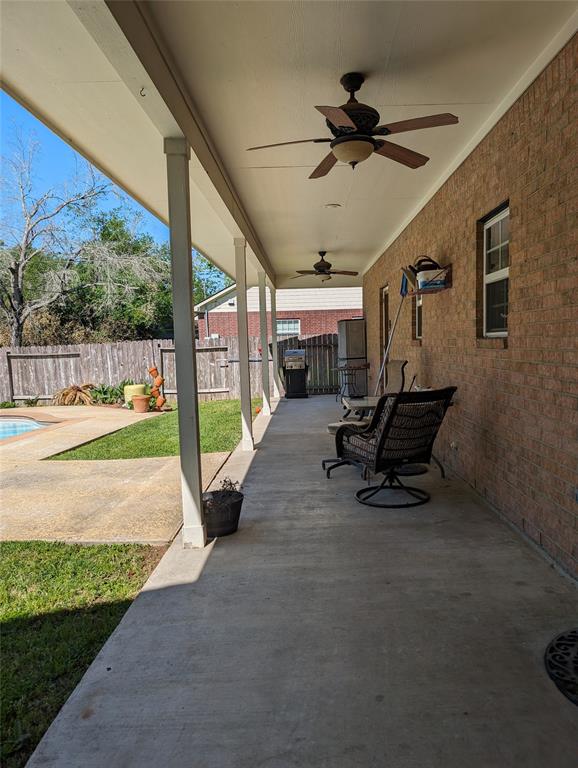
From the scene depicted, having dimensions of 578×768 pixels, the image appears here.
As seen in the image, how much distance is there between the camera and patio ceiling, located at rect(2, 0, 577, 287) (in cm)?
240

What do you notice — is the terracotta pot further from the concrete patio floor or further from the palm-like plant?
the concrete patio floor

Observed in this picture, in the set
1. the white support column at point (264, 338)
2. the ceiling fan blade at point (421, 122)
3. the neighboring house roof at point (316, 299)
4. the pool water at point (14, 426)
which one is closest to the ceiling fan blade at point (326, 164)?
the ceiling fan blade at point (421, 122)

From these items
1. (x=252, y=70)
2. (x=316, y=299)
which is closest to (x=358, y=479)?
(x=252, y=70)

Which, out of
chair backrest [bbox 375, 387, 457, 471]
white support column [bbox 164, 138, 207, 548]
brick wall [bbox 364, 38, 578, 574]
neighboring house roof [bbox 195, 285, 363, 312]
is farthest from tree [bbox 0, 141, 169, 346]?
→ chair backrest [bbox 375, 387, 457, 471]

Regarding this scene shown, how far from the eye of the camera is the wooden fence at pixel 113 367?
13.1 metres

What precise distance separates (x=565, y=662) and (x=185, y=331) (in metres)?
2.65

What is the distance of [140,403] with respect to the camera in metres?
11.2

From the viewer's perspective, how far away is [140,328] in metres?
21.1

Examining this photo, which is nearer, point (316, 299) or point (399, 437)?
point (399, 437)

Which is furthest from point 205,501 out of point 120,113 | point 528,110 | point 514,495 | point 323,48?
point 528,110

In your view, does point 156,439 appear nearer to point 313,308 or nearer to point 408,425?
point 408,425

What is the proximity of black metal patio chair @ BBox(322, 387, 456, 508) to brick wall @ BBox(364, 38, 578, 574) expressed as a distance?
40 cm

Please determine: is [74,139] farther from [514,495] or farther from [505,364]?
[514,495]

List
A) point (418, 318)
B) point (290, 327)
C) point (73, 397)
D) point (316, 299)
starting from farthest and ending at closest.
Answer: point (290, 327), point (316, 299), point (73, 397), point (418, 318)
